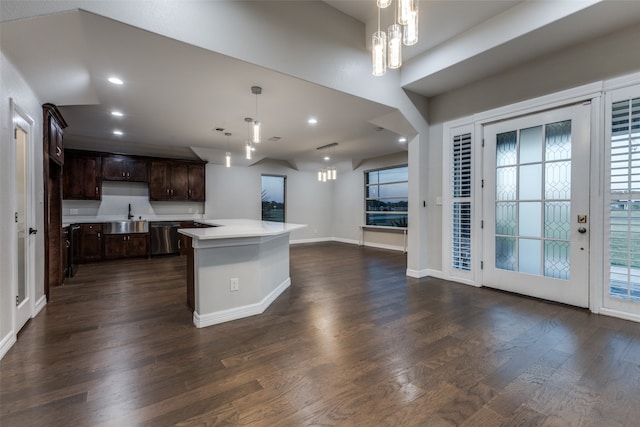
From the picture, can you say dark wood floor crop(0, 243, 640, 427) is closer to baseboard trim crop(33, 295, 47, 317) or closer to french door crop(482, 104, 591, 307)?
baseboard trim crop(33, 295, 47, 317)

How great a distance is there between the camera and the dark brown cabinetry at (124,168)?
6.22 m

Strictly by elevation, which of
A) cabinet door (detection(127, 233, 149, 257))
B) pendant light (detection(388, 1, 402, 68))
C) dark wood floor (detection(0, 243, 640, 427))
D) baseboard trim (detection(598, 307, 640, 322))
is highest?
pendant light (detection(388, 1, 402, 68))

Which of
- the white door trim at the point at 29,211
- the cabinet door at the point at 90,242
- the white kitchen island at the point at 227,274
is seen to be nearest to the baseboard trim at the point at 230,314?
the white kitchen island at the point at 227,274

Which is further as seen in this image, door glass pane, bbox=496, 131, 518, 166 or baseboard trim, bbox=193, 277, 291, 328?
door glass pane, bbox=496, 131, 518, 166

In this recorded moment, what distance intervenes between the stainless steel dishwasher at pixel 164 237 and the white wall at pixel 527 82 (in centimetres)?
540

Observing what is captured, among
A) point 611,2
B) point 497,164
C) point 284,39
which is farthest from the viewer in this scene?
point 497,164

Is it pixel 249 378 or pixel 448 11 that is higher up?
pixel 448 11

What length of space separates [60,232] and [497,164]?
6.17 meters

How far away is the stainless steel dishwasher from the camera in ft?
21.0

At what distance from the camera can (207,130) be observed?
531cm

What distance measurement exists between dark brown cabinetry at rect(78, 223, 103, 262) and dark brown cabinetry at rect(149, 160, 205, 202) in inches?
49.9

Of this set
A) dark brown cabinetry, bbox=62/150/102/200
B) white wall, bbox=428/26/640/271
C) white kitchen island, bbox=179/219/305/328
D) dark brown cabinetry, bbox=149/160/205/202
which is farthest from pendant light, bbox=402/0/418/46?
dark brown cabinetry, bbox=62/150/102/200

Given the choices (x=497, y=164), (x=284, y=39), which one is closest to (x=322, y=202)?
(x=497, y=164)

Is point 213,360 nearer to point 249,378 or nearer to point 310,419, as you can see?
point 249,378
